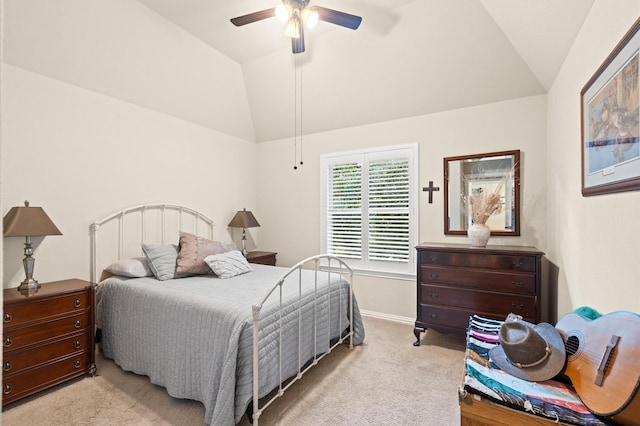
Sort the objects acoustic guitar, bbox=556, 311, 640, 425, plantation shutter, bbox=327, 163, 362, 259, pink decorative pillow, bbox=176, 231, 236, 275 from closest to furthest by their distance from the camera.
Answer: acoustic guitar, bbox=556, 311, 640, 425 → pink decorative pillow, bbox=176, 231, 236, 275 → plantation shutter, bbox=327, 163, 362, 259

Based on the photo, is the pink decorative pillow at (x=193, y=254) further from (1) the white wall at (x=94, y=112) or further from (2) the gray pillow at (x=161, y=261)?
(1) the white wall at (x=94, y=112)

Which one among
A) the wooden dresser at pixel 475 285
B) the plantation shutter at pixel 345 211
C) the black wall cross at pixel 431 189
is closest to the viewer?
the wooden dresser at pixel 475 285

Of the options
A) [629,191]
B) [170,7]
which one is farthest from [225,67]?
[629,191]

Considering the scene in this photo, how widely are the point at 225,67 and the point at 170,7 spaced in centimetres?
98

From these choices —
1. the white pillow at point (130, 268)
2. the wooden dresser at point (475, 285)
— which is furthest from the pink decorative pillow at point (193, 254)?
the wooden dresser at point (475, 285)

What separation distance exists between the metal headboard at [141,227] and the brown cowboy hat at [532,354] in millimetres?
3446

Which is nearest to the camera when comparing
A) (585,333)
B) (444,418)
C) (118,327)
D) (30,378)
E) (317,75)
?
(585,333)

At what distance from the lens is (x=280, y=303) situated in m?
2.26

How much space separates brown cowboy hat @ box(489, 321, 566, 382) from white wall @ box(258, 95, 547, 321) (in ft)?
6.51

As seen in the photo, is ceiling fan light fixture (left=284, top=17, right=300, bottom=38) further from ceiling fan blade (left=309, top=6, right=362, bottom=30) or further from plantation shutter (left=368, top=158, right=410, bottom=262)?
plantation shutter (left=368, top=158, right=410, bottom=262)

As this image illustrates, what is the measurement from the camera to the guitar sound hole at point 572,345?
1482 millimetres

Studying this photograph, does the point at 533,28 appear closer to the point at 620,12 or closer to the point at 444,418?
the point at 620,12

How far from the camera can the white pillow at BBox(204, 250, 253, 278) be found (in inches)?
124

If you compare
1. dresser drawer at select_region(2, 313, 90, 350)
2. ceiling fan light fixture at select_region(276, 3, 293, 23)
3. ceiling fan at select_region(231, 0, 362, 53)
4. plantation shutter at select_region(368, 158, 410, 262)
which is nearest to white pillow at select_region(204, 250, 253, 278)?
dresser drawer at select_region(2, 313, 90, 350)
